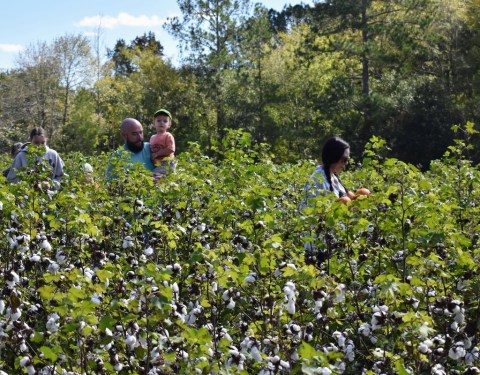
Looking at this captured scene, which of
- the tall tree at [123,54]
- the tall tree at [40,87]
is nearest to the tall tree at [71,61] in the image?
the tall tree at [40,87]

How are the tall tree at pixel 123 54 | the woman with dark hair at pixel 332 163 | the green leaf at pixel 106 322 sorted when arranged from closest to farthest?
the green leaf at pixel 106 322 → the woman with dark hair at pixel 332 163 → the tall tree at pixel 123 54

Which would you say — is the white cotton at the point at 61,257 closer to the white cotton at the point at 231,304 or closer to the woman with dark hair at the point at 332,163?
the white cotton at the point at 231,304

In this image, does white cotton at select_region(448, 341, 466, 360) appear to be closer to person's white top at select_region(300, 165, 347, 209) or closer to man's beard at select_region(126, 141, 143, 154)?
person's white top at select_region(300, 165, 347, 209)

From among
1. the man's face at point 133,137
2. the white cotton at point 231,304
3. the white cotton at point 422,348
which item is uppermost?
the man's face at point 133,137

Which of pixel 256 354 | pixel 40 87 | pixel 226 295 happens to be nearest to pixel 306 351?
pixel 256 354

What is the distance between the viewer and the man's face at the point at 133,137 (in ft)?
22.7

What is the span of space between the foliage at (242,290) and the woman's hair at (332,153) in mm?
283

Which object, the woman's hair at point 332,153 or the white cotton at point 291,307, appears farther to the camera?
the woman's hair at point 332,153

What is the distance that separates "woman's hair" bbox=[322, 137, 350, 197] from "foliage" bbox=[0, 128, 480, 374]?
283 mm

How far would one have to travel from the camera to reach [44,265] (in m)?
4.04

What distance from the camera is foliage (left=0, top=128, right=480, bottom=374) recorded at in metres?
2.78

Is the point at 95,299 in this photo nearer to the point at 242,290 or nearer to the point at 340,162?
the point at 242,290

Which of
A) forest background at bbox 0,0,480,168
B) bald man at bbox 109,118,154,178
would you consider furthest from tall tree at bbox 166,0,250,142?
bald man at bbox 109,118,154,178

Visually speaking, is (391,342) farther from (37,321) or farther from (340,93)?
(340,93)
